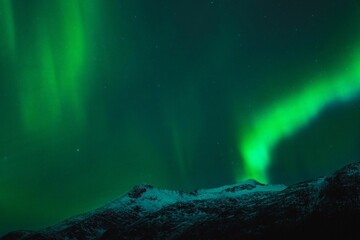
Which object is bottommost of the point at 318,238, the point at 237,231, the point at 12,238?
the point at 318,238

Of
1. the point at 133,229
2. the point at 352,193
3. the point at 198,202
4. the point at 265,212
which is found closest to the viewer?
the point at 352,193

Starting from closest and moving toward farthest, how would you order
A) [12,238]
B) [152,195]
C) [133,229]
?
1. [133,229]
2. [12,238]
3. [152,195]

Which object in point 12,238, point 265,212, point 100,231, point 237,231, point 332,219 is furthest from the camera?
point 100,231

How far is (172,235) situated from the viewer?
99.2 m

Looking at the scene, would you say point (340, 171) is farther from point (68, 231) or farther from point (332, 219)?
point (68, 231)

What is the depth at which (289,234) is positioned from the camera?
70.4 m

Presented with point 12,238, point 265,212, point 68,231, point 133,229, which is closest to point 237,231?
point 265,212

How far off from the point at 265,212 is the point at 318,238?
25988 mm

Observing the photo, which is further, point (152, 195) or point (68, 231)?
point (152, 195)

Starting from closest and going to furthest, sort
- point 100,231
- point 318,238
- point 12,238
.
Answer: point 318,238 → point 12,238 → point 100,231

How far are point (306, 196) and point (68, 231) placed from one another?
268 ft

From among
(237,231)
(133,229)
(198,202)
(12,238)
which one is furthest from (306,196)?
(12,238)

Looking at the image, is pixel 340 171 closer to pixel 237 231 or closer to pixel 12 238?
pixel 237 231

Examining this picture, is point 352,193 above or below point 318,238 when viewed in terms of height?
above
